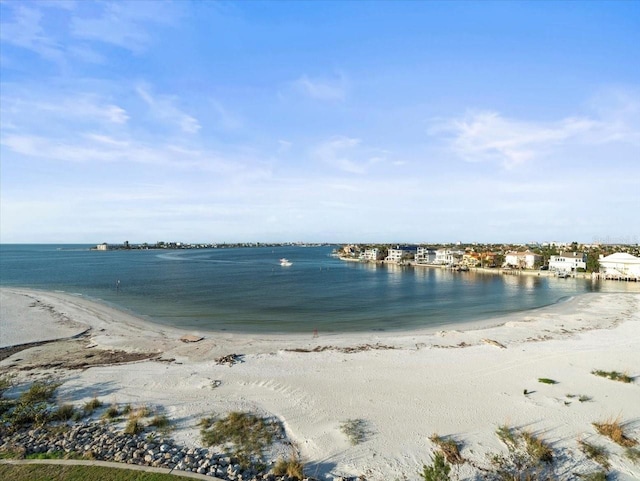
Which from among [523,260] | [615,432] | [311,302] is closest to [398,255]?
[523,260]

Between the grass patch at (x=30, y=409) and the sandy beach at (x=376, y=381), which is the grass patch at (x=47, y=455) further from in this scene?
the sandy beach at (x=376, y=381)

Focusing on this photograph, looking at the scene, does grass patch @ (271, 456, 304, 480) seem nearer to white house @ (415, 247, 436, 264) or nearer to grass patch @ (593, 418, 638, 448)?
grass patch @ (593, 418, 638, 448)

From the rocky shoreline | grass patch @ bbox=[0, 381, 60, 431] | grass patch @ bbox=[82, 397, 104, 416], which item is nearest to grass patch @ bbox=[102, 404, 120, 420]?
grass patch @ bbox=[82, 397, 104, 416]

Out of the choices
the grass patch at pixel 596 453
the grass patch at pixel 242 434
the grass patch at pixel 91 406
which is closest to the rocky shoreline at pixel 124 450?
the grass patch at pixel 242 434

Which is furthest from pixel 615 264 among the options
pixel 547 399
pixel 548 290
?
pixel 547 399

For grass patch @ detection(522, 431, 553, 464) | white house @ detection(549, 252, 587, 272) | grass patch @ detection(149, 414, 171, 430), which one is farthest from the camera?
white house @ detection(549, 252, 587, 272)

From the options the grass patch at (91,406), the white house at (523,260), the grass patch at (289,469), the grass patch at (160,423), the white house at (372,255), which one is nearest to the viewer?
the grass patch at (289,469)
